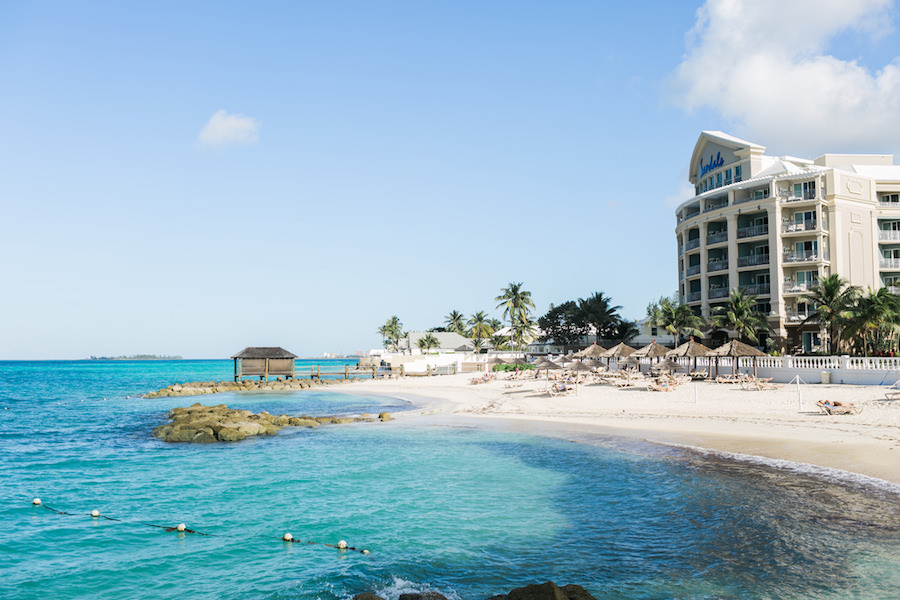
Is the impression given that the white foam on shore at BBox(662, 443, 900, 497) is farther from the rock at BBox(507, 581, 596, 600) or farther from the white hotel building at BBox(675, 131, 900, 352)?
the white hotel building at BBox(675, 131, 900, 352)

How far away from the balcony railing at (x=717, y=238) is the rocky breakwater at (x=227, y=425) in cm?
3490

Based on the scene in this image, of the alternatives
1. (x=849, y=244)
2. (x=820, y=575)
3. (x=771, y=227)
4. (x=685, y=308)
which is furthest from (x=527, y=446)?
(x=849, y=244)

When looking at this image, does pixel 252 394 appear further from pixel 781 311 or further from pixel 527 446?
pixel 781 311

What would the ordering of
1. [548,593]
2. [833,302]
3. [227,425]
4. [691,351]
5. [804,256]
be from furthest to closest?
[804,256]
[833,302]
[691,351]
[227,425]
[548,593]

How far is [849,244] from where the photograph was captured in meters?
46.6

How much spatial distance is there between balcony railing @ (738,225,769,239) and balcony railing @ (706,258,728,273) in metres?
2.63

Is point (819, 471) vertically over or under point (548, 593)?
Result: under

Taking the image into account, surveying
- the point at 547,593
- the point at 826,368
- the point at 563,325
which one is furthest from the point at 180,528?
the point at 563,325

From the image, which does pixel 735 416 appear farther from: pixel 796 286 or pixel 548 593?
pixel 796 286

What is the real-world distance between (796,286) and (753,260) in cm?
408

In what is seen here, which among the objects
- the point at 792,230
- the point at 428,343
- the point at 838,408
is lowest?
the point at 838,408

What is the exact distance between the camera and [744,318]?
43094 mm

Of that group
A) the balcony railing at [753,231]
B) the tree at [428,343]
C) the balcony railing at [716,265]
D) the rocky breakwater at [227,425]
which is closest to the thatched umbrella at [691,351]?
the rocky breakwater at [227,425]

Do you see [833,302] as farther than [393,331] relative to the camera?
No
